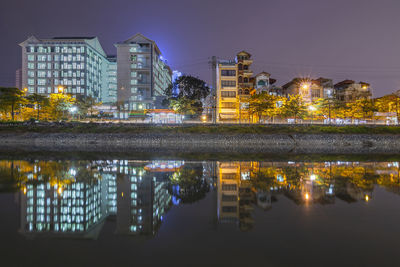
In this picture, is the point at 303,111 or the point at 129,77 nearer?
the point at 303,111

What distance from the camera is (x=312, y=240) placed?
607 cm

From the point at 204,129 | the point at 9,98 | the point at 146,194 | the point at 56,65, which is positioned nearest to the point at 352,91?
the point at 204,129

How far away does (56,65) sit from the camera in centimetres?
10756

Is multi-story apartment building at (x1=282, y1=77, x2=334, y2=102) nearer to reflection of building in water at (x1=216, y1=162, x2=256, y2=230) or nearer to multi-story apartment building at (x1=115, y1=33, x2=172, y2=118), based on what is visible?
multi-story apartment building at (x1=115, y1=33, x2=172, y2=118)

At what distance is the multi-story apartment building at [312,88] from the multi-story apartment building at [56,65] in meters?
86.4

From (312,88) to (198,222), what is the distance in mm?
86534

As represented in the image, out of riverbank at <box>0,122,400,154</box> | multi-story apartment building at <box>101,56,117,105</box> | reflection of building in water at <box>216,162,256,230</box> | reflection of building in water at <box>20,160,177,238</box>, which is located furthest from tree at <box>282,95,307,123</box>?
multi-story apartment building at <box>101,56,117,105</box>

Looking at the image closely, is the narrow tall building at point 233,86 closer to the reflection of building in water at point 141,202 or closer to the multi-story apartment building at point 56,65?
the reflection of building in water at point 141,202

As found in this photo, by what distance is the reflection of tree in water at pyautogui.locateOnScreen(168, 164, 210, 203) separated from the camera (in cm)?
1051

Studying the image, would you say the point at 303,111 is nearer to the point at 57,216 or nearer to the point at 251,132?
the point at 251,132

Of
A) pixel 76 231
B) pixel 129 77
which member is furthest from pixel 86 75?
pixel 76 231

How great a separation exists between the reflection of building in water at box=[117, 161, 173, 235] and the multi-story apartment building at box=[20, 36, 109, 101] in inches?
4212

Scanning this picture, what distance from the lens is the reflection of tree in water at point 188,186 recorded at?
10.5 meters

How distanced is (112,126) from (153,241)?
4756 centimetres
